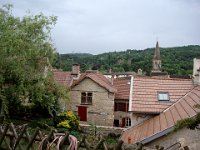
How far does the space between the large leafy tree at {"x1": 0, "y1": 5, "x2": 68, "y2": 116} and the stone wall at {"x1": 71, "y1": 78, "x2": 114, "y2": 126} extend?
9.66 metres

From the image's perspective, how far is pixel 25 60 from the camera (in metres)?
22.8

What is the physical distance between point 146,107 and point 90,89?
1486 cm

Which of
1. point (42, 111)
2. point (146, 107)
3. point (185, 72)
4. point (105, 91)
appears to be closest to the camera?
point (146, 107)

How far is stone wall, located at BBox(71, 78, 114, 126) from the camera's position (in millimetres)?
→ 35500

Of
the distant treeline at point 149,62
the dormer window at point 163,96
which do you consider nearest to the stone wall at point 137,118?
the dormer window at point 163,96

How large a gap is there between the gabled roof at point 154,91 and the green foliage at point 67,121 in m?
8.51

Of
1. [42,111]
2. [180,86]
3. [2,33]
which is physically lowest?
[42,111]

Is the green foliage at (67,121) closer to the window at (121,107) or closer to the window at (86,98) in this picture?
the window at (86,98)

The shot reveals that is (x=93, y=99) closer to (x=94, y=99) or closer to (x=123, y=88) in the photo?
(x=94, y=99)

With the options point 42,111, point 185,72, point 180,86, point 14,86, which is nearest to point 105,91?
point 42,111

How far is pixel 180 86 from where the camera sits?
25875 mm

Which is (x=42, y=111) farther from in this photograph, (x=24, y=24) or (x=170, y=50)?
(x=170, y=50)

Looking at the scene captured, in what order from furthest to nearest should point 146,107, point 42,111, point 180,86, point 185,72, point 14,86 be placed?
point 185,72 → point 42,111 → point 180,86 → point 14,86 → point 146,107

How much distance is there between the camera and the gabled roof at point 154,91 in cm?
2147
